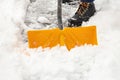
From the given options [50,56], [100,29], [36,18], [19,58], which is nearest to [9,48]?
[19,58]

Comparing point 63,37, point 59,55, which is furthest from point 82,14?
point 59,55

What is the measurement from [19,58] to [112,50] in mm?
710

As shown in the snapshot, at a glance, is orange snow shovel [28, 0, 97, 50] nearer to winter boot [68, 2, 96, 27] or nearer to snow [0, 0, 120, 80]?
snow [0, 0, 120, 80]

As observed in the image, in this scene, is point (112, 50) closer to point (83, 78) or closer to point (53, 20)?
point (83, 78)

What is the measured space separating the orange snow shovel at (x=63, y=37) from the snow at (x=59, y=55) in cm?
4

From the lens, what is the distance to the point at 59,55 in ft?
8.75

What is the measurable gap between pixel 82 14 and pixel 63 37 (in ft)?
1.45

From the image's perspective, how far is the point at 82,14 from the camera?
3.09 m

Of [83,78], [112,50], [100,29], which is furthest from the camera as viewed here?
[100,29]

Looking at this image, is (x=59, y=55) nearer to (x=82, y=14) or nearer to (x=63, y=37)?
(x=63, y=37)

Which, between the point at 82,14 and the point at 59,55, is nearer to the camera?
the point at 59,55

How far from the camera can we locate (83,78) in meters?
2.50

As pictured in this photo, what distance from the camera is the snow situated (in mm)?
2504

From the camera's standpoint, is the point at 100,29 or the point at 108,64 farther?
the point at 100,29
